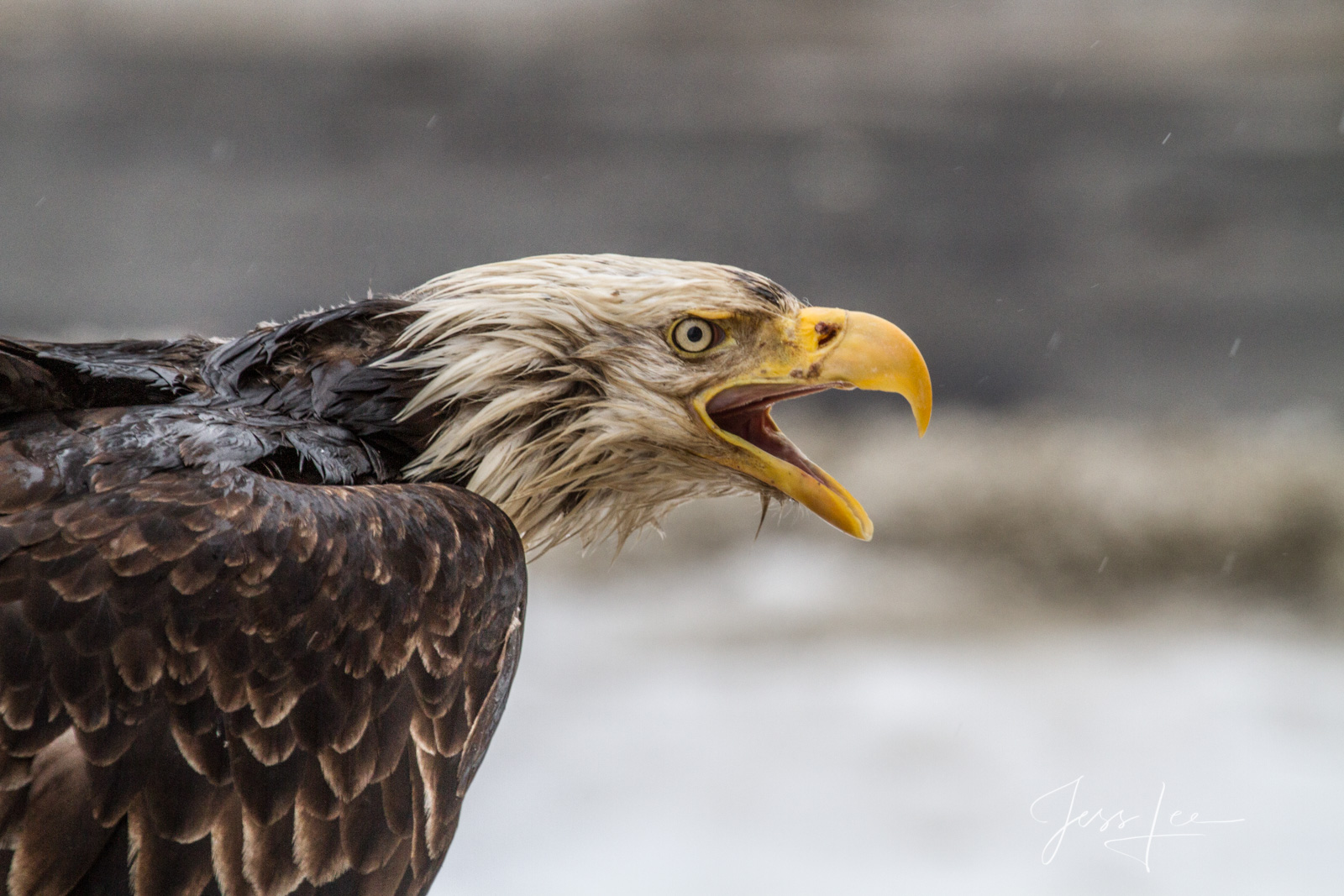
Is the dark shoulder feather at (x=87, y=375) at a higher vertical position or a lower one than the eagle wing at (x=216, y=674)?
higher

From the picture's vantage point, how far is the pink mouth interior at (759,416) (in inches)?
60.9

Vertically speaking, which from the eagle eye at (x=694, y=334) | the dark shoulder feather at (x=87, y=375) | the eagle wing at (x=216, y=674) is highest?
the eagle eye at (x=694, y=334)

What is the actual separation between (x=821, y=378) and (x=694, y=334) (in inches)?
7.9

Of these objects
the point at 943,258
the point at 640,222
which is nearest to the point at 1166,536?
the point at 943,258

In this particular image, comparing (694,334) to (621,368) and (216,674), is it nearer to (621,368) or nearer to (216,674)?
(621,368)

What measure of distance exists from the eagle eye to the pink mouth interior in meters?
0.08

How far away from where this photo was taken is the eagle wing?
0.99 meters

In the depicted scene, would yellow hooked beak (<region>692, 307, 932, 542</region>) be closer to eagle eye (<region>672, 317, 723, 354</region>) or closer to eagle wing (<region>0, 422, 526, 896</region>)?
eagle eye (<region>672, 317, 723, 354</region>)

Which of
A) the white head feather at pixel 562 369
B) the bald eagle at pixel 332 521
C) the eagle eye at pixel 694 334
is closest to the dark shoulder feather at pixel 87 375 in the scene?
the bald eagle at pixel 332 521

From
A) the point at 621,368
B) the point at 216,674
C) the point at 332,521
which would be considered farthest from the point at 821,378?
the point at 216,674

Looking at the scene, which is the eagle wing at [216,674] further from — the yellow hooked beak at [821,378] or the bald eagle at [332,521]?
the yellow hooked beak at [821,378]

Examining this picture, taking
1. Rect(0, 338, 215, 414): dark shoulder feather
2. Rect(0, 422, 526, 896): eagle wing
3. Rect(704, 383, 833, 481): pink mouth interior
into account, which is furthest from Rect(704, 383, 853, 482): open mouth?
Rect(0, 338, 215, 414): dark shoulder feather

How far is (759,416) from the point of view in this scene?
1641 millimetres

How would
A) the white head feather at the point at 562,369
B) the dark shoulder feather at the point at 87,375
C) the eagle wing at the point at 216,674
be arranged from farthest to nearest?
the white head feather at the point at 562,369, the dark shoulder feather at the point at 87,375, the eagle wing at the point at 216,674
